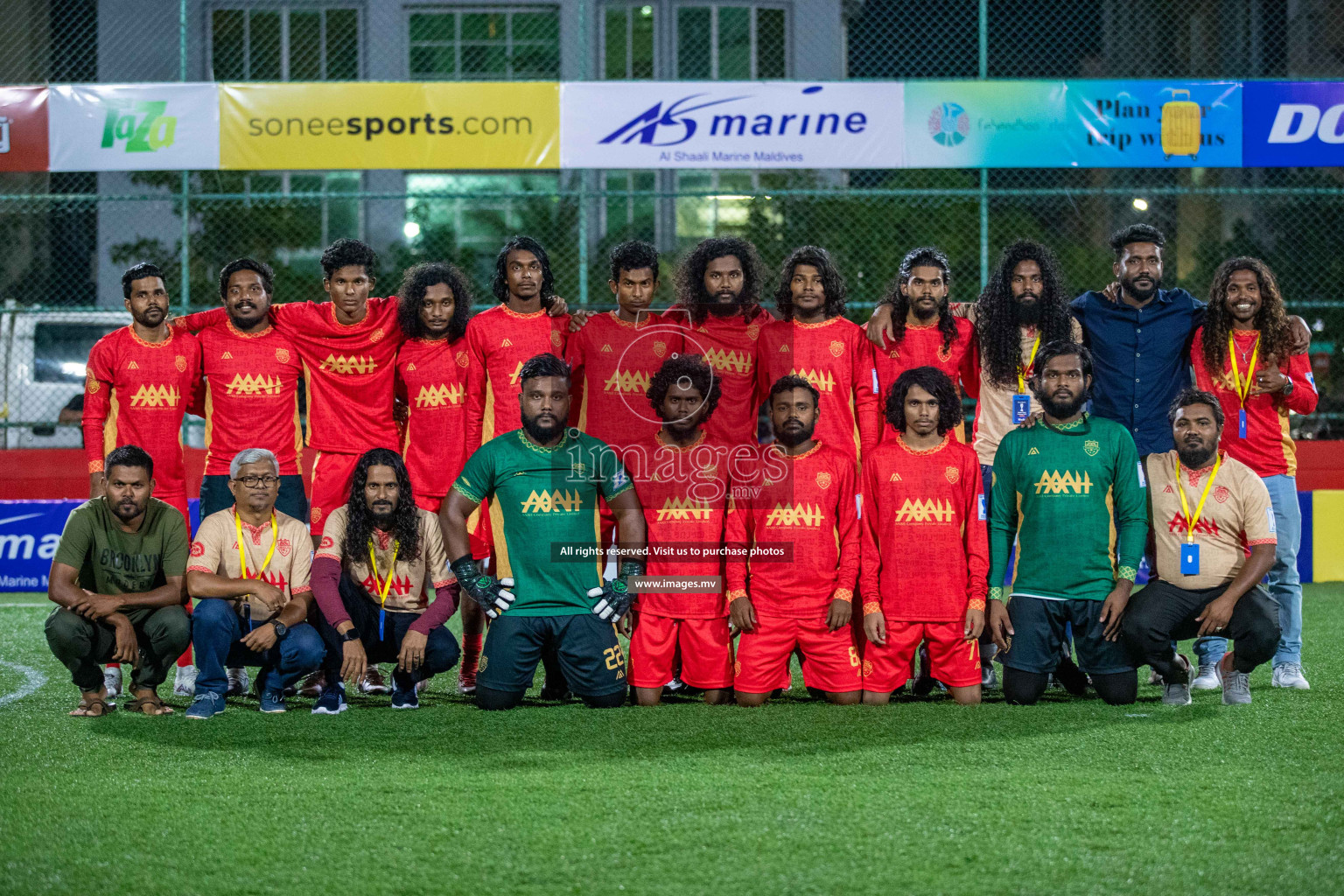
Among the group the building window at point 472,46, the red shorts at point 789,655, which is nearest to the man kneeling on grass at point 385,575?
the red shorts at point 789,655

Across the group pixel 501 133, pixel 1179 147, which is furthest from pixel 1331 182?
pixel 501 133

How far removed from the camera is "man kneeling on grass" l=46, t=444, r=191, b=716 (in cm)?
567

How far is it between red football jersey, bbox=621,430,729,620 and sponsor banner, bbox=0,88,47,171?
316 inches

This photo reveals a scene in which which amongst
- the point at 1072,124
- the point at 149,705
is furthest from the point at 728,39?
the point at 149,705

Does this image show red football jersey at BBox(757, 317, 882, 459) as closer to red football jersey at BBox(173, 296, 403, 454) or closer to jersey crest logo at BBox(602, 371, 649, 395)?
jersey crest logo at BBox(602, 371, 649, 395)

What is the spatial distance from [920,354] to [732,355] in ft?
2.87

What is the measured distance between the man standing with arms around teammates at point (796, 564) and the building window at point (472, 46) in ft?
42.8

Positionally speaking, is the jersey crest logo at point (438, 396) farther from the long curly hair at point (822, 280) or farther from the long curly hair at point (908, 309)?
the long curly hair at point (908, 309)

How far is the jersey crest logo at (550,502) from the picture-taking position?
593 cm

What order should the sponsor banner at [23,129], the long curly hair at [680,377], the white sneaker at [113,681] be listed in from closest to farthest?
the long curly hair at [680,377] < the white sneaker at [113,681] < the sponsor banner at [23,129]

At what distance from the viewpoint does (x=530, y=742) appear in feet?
16.6

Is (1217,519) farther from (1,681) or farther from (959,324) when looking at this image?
(1,681)

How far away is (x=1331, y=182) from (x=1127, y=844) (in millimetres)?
16548

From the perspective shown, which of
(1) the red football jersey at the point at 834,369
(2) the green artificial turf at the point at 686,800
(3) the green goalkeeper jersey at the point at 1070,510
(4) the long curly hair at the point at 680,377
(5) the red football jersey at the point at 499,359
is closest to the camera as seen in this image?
(2) the green artificial turf at the point at 686,800
